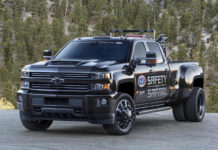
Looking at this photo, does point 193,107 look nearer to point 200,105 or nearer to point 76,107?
point 200,105

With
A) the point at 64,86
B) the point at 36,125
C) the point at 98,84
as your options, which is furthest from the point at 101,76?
the point at 36,125

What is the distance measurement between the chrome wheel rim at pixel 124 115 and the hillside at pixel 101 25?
104 m

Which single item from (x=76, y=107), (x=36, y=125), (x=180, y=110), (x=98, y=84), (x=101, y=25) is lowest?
(x=101, y=25)

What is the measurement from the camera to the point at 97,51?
1043 centimetres

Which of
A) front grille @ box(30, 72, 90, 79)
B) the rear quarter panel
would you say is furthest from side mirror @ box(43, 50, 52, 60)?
the rear quarter panel

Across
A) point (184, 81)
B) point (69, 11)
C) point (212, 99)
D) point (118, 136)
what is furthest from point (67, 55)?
point (69, 11)

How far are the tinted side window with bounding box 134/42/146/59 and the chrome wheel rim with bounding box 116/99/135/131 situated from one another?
122 centimetres

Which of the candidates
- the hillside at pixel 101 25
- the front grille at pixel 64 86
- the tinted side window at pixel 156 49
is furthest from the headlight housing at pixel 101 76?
the hillside at pixel 101 25

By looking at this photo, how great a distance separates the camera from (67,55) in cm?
1072

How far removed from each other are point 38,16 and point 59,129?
154 m

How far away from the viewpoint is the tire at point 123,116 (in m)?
9.34

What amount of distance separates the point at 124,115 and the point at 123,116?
0.03 meters

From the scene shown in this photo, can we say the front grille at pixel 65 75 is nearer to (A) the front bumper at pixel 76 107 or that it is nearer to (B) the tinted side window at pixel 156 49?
(A) the front bumper at pixel 76 107

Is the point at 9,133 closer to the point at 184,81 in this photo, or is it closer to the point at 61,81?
the point at 61,81
